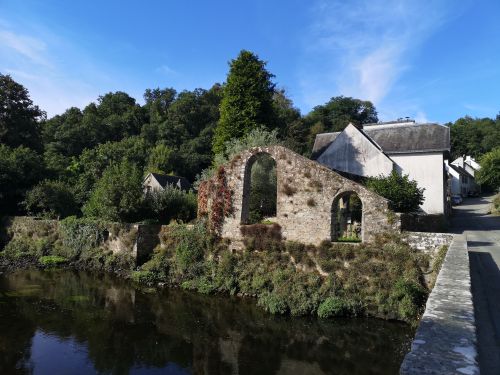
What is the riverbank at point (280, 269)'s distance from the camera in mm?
11875

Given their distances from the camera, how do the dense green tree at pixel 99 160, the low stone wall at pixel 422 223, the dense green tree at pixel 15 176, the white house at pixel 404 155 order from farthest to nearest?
the dense green tree at pixel 99 160 < the white house at pixel 404 155 < the dense green tree at pixel 15 176 < the low stone wall at pixel 422 223

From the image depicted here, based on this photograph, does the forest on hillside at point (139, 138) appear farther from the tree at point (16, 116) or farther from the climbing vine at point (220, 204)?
the climbing vine at point (220, 204)

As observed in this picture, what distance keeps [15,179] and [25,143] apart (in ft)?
34.8

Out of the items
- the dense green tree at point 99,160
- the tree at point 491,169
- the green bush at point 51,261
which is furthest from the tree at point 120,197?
the tree at point 491,169

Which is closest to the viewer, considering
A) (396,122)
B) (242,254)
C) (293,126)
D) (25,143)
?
(242,254)

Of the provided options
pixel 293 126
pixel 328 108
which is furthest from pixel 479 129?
pixel 293 126

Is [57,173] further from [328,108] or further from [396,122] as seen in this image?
[328,108]

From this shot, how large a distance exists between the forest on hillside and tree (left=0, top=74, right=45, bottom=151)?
7 centimetres

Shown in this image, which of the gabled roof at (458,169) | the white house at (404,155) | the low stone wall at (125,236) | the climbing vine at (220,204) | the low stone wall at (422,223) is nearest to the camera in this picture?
the low stone wall at (422,223)

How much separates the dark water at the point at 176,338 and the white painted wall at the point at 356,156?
48.5ft

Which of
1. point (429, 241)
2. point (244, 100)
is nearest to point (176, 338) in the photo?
point (429, 241)

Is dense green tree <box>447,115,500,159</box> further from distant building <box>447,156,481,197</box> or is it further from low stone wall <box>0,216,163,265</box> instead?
low stone wall <box>0,216,163,265</box>

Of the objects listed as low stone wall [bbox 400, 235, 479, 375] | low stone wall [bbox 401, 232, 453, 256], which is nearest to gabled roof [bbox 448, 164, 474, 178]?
low stone wall [bbox 401, 232, 453, 256]

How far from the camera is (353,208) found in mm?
19203
